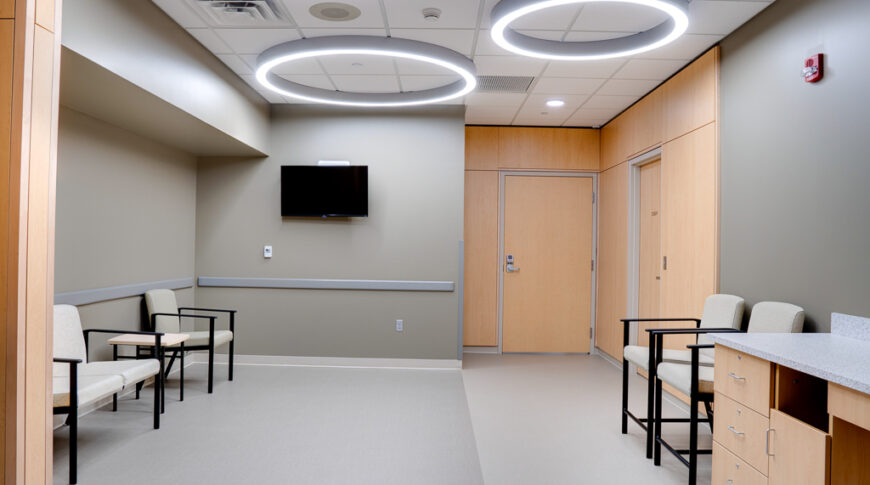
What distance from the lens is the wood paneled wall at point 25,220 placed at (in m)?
1.71

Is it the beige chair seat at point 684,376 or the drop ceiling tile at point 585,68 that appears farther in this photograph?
the drop ceiling tile at point 585,68

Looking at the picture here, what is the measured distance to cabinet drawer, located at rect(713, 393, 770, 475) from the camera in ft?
6.72

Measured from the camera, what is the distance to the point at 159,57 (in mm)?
3201

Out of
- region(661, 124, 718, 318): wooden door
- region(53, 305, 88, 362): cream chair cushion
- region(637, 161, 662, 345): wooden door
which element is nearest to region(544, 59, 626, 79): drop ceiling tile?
region(661, 124, 718, 318): wooden door

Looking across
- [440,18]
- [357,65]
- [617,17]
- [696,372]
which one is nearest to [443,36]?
[440,18]

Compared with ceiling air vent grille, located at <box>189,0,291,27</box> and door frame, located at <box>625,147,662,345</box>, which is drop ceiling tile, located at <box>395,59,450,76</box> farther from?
door frame, located at <box>625,147,662,345</box>

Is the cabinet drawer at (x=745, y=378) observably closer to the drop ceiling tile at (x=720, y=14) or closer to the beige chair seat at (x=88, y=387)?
the drop ceiling tile at (x=720, y=14)

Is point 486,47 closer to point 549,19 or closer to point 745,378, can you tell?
point 549,19

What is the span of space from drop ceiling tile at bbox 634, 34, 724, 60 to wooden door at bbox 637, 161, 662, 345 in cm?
116

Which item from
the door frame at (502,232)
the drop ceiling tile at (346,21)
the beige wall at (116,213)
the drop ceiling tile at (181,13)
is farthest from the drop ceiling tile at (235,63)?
the door frame at (502,232)

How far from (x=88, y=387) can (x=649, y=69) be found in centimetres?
442

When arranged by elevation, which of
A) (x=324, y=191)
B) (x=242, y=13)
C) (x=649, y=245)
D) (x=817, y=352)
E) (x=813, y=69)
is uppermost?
(x=242, y=13)

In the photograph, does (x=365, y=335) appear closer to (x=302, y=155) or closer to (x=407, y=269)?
(x=407, y=269)

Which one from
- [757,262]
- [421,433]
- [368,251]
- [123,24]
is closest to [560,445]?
[421,433]
